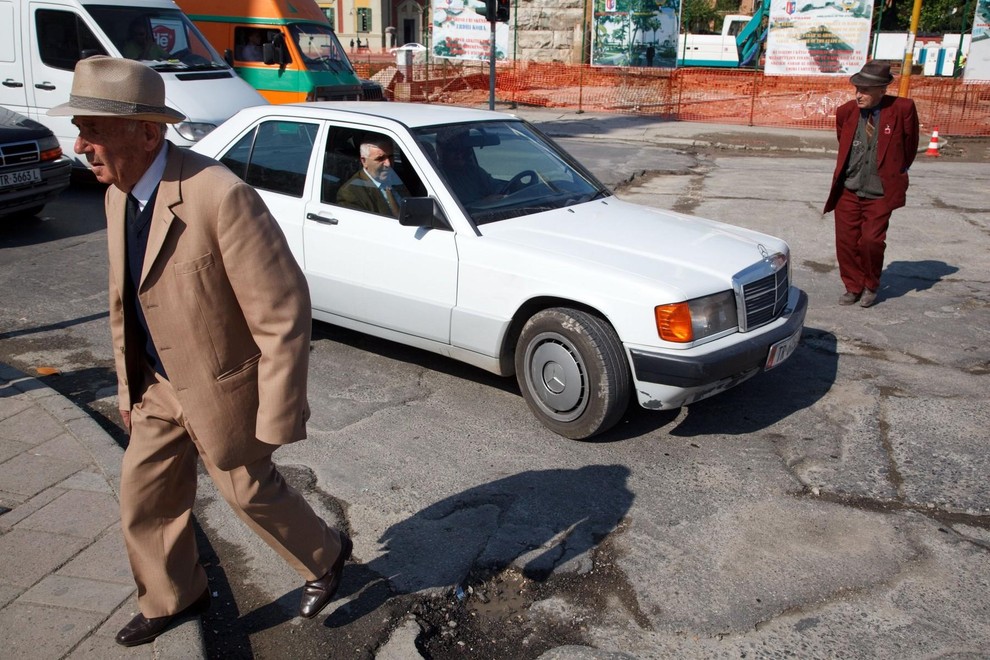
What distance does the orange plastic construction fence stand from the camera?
65.1 feet

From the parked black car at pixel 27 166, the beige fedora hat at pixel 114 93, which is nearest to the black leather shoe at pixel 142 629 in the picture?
the beige fedora hat at pixel 114 93

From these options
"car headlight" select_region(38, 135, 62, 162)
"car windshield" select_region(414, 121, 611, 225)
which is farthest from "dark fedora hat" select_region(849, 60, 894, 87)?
"car headlight" select_region(38, 135, 62, 162)

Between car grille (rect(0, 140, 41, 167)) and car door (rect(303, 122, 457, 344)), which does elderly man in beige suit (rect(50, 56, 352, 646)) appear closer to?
car door (rect(303, 122, 457, 344))

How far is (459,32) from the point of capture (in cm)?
2616

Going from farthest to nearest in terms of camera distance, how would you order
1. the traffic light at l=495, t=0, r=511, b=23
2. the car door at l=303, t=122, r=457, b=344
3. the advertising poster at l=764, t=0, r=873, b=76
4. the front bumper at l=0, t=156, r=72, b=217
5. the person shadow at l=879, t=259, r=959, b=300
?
the advertising poster at l=764, t=0, r=873, b=76, the traffic light at l=495, t=0, r=511, b=23, the front bumper at l=0, t=156, r=72, b=217, the person shadow at l=879, t=259, r=959, b=300, the car door at l=303, t=122, r=457, b=344

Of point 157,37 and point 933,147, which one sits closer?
point 157,37

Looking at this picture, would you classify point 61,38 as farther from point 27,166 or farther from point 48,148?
point 27,166

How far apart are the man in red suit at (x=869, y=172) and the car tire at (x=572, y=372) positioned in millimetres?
3479

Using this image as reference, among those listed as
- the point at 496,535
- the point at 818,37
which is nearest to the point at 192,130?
the point at 496,535

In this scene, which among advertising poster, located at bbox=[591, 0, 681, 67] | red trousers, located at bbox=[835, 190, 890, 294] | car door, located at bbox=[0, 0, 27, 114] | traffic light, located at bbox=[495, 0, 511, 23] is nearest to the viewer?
red trousers, located at bbox=[835, 190, 890, 294]

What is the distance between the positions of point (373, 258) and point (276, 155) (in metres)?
1.20

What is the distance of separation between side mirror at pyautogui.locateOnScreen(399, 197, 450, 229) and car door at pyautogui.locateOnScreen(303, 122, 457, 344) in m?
0.06

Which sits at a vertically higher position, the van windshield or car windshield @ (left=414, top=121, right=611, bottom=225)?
the van windshield

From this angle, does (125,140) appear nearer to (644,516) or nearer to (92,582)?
(92,582)
